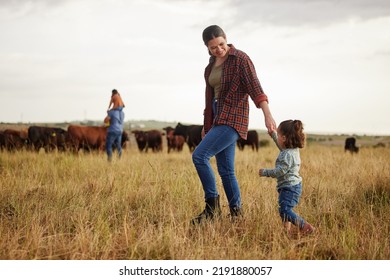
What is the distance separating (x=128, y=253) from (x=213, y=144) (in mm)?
1273

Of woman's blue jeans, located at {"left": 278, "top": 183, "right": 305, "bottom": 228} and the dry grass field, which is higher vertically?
woman's blue jeans, located at {"left": 278, "top": 183, "right": 305, "bottom": 228}

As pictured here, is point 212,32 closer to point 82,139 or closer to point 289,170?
point 289,170

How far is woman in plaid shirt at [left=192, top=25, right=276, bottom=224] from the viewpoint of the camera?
389 cm

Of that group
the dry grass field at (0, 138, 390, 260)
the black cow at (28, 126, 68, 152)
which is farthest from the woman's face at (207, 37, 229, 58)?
the black cow at (28, 126, 68, 152)

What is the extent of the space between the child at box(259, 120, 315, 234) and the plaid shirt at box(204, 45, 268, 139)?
36 centimetres

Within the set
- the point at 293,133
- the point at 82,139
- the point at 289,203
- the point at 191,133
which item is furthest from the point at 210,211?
the point at 191,133

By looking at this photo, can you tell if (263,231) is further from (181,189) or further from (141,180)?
(141,180)

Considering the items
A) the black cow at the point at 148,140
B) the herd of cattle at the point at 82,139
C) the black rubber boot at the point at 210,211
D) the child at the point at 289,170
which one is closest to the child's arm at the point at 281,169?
the child at the point at 289,170

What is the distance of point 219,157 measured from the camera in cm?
415

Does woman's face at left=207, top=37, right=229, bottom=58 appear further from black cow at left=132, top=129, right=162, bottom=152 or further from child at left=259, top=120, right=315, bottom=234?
black cow at left=132, top=129, right=162, bottom=152

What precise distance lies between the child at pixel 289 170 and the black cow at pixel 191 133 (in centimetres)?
1309

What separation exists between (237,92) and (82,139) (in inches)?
520

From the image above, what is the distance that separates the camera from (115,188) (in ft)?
18.3

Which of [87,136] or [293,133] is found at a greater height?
[293,133]
